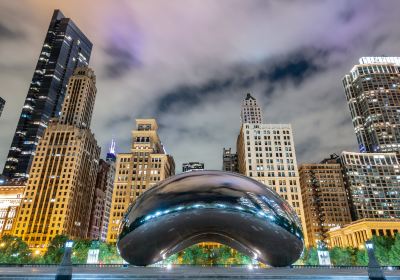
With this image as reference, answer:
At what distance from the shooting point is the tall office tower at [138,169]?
112000mm

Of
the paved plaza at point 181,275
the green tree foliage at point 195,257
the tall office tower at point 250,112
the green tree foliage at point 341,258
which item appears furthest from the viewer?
the tall office tower at point 250,112

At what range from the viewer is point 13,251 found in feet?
198

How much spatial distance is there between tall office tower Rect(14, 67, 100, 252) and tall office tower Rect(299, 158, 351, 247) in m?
109

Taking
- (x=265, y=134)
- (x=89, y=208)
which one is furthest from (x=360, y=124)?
(x=89, y=208)

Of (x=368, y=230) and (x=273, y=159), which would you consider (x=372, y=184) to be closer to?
(x=368, y=230)

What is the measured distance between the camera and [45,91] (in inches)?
7800

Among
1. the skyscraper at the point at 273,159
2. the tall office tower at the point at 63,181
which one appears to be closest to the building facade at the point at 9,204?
the tall office tower at the point at 63,181

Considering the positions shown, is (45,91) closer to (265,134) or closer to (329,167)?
(265,134)

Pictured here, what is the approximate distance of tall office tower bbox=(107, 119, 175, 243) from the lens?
112 meters

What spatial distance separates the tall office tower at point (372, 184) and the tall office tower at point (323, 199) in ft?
15.3

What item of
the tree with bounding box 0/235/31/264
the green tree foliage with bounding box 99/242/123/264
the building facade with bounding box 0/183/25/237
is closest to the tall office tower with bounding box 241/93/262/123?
the building facade with bounding box 0/183/25/237

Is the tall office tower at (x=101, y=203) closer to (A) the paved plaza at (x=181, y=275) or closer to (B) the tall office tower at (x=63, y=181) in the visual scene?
(B) the tall office tower at (x=63, y=181)

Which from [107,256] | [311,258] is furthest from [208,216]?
[107,256]

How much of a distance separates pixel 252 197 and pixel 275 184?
101 m
